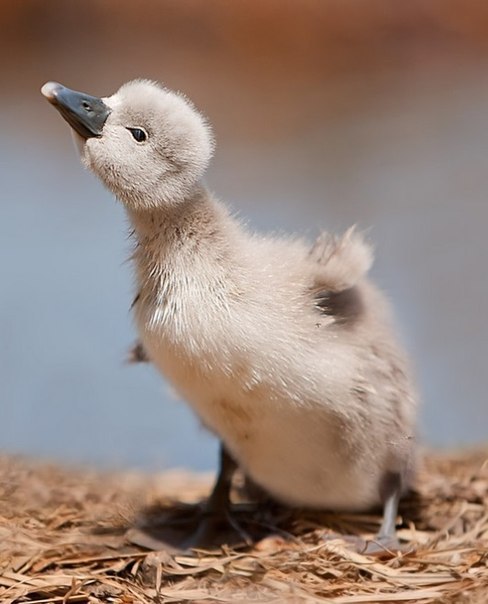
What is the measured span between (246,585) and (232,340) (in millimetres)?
304

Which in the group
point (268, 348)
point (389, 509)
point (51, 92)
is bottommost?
point (389, 509)

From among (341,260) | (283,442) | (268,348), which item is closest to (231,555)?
(283,442)

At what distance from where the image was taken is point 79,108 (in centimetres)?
124

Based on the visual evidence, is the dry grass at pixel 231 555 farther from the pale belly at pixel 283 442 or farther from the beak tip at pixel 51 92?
the beak tip at pixel 51 92

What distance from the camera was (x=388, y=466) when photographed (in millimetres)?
1431

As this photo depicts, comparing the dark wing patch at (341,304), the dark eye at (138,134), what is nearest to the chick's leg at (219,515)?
the dark wing patch at (341,304)

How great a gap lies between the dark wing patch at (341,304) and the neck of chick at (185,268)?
0.44 ft

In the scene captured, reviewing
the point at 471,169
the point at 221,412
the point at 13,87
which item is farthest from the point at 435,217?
the point at 221,412

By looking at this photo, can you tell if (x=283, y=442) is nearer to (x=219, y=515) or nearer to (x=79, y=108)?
(x=219, y=515)

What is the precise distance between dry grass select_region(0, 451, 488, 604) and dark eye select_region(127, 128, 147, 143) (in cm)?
55

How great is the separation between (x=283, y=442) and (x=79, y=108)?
0.53 meters

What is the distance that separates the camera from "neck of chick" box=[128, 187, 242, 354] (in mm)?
1254

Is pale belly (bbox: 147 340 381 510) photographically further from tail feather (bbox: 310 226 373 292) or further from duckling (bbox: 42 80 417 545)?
tail feather (bbox: 310 226 373 292)

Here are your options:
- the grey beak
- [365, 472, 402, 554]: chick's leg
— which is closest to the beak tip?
the grey beak
